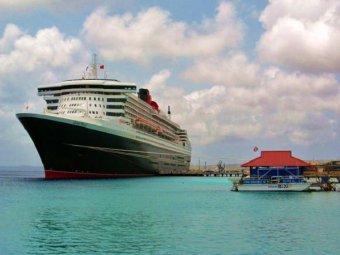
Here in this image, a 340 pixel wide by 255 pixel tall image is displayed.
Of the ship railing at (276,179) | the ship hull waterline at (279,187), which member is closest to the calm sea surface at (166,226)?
the ship hull waterline at (279,187)

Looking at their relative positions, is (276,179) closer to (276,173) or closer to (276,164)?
(276,173)

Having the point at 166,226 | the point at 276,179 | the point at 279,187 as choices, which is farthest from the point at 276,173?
the point at 166,226

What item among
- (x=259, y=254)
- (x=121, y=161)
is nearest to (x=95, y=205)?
(x=259, y=254)

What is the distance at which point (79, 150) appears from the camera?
71.4 m

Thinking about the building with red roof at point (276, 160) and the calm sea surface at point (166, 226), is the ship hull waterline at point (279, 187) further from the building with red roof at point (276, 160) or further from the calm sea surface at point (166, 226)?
the calm sea surface at point (166, 226)

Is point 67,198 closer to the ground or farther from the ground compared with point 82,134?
closer to the ground

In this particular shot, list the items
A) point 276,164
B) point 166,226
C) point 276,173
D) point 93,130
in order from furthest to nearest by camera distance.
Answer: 1. point 93,130
2. point 276,173
3. point 276,164
4. point 166,226

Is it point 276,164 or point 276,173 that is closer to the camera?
point 276,164

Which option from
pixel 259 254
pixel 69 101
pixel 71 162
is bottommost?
pixel 259 254

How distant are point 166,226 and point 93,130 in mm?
43662

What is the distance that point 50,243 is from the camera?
24062mm

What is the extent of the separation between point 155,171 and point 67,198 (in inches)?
2167

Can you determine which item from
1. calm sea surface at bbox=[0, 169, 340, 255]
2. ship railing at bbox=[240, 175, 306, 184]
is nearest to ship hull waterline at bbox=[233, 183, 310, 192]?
ship railing at bbox=[240, 175, 306, 184]

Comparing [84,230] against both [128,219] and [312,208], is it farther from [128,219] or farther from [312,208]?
[312,208]
